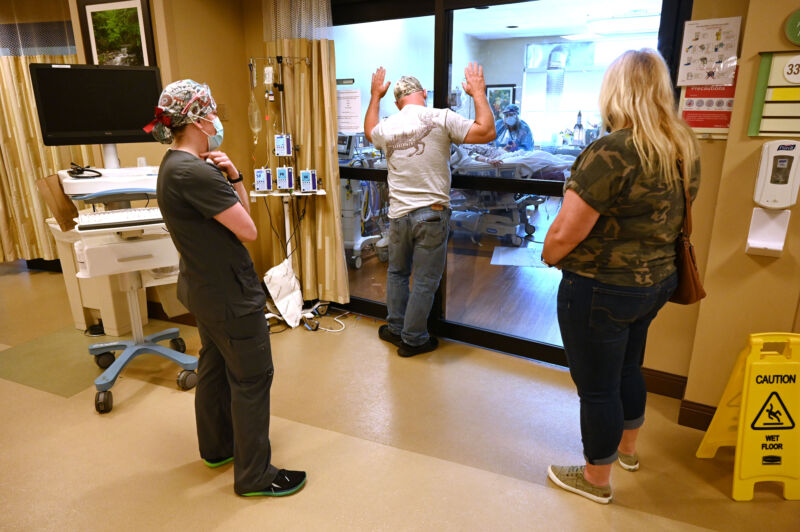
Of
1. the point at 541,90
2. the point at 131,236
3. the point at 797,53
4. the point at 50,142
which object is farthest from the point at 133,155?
the point at 797,53

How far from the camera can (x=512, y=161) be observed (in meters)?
3.09

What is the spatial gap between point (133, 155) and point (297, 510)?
275 centimetres

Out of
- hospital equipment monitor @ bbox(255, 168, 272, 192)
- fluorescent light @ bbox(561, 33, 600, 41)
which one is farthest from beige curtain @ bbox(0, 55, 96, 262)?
fluorescent light @ bbox(561, 33, 600, 41)

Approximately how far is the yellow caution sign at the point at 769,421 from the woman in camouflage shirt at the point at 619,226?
0.61m

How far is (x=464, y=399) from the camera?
2.73 m

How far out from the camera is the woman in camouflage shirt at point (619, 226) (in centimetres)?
155

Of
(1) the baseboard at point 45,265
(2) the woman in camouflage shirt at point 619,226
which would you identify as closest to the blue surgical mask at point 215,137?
(2) the woman in camouflage shirt at point 619,226

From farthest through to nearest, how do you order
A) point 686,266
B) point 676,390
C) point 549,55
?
point 549,55, point 676,390, point 686,266

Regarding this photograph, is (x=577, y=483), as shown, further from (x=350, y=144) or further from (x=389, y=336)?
(x=350, y=144)

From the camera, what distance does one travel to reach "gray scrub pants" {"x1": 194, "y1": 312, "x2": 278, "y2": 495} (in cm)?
184

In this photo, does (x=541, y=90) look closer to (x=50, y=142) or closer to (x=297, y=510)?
(x=297, y=510)

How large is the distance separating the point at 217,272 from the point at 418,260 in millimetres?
1563

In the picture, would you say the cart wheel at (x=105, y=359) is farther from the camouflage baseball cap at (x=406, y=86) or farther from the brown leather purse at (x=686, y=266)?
the brown leather purse at (x=686, y=266)

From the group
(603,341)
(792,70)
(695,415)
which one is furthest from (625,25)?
(695,415)
